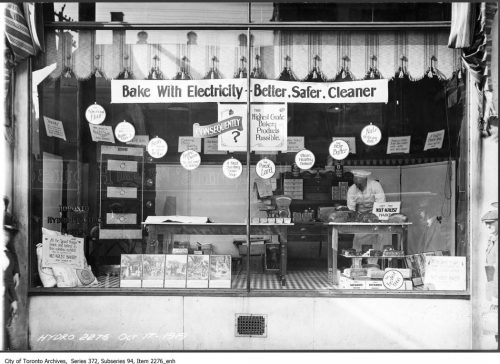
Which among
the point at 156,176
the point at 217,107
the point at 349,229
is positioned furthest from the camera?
the point at 156,176

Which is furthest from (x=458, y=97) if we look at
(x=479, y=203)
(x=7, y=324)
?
(x=7, y=324)

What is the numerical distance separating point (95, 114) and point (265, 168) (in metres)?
2.47

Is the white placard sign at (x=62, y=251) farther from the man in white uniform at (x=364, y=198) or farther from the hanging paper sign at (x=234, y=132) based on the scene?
the man in white uniform at (x=364, y=198)

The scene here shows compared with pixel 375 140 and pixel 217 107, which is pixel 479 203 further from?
pixel 217 107

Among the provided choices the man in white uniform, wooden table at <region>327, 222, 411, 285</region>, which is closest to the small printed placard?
wooden table at <region>327, 222, 411, 285</region>

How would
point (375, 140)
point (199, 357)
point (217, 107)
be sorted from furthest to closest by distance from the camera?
1. point (375, 140)
2. point (217, 107)
3. point (199, 357)

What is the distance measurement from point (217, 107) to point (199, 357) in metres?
2.97

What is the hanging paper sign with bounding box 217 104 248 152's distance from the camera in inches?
231

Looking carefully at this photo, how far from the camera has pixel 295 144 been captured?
22.2ft

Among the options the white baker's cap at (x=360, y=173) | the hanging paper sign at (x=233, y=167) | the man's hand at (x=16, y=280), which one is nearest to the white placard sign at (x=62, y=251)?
the man's hand at (x=16, y=280)

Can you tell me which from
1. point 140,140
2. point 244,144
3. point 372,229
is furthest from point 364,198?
point 140,140

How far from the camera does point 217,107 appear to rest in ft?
19.5

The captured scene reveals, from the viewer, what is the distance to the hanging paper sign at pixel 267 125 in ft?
19.3

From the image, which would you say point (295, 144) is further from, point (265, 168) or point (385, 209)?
point (385, 209)
